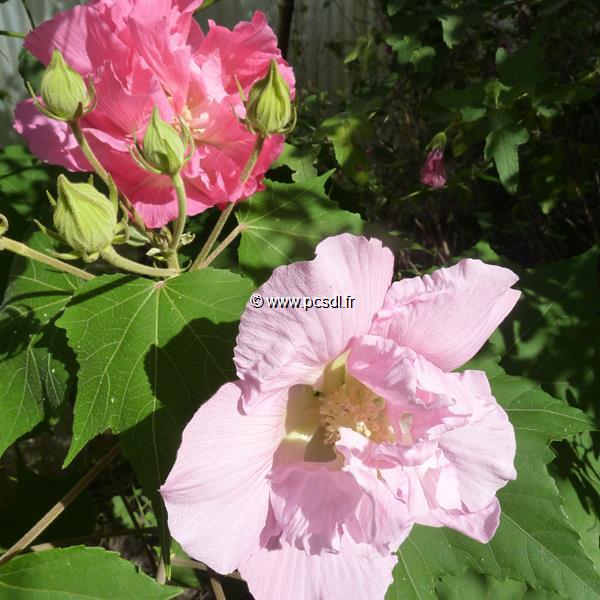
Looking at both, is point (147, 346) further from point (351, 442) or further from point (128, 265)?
point (351, 442)

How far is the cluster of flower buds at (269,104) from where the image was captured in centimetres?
74

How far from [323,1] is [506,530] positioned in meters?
3.52

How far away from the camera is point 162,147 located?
27.1 inches

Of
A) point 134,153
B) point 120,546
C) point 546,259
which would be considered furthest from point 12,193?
point 546,259

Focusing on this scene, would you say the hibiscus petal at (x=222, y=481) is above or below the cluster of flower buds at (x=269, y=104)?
below

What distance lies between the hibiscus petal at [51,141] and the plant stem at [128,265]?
0.51ft

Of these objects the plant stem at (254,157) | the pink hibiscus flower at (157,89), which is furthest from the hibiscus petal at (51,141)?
the plant stem at (254,157)

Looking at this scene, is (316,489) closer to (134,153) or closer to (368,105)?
(134,153)

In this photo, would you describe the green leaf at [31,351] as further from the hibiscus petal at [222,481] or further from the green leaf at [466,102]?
the green leaf at [466,102]

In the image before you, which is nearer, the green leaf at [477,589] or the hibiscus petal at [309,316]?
the hibiscus petal at [309,316]

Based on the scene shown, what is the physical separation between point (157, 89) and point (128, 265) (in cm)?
22

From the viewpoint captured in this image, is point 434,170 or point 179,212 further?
point 434,170

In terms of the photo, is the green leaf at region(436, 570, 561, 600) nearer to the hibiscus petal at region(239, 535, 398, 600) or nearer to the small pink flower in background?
the hibiscus petal at region(239, 535, 398, 600)

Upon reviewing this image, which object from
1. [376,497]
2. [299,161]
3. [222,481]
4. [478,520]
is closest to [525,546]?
[478,520]
